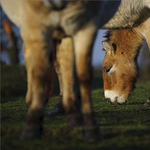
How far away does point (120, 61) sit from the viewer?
686cm

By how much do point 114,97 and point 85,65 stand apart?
3594mm

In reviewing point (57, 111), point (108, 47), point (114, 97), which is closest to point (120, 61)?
point (108, 47)

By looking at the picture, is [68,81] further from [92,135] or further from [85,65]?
[92,135]

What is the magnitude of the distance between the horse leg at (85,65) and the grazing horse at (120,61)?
351 cm

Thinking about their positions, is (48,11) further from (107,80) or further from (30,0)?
(107,80)

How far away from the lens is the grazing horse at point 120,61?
6.75 meters

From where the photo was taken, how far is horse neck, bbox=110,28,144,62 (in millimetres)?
6797

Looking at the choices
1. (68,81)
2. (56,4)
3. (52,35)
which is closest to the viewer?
(56,4)

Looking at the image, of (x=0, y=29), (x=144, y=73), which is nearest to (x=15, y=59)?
(x=0, y=29)

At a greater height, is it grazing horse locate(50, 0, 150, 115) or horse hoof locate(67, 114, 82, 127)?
grazing horse locate(50, 0, 150, 115)

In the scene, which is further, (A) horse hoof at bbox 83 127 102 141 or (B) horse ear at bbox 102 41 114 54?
(B) horse ear at bbox 102 41 114 54

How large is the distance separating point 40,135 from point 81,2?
4.66ft

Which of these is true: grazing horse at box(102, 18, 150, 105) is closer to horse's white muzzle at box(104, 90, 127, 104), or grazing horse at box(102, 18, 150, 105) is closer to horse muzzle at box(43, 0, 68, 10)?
horse's white muzzle at box(104, 90, 127, 104)

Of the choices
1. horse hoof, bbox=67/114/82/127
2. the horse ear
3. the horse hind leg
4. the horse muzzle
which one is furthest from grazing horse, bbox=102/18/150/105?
the horse muzzle
